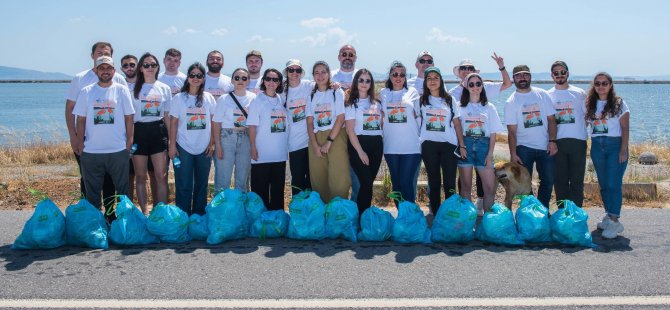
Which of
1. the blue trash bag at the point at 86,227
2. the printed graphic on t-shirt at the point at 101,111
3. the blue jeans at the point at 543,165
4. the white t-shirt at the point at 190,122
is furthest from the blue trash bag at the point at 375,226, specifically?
the printed graphic on t-shirt at the point at 101,111

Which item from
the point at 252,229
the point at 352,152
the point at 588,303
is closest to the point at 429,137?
the point at 352,152

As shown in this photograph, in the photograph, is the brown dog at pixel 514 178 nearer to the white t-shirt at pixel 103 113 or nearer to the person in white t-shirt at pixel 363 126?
the person in white t-shirt at pixel 363 126

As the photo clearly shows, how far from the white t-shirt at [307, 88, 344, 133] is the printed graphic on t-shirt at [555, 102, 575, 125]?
7.30 feet

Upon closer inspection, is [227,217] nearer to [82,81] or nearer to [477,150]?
[82,81]

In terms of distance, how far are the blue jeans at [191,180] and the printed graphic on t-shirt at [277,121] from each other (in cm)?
78

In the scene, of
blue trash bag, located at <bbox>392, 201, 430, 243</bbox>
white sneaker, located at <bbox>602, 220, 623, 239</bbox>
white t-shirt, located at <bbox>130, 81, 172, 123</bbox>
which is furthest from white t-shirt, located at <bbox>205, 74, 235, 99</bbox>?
white sneaker, located at <bbox>602, 220, 623, 239</bbox>

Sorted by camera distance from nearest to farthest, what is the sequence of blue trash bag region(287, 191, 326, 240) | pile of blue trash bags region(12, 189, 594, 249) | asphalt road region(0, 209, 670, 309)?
1. asphalt road region(0, 209, 670, 309)
2. pile of blue trash bags region(12, 189, 594, 249)
3. blue trash bag region(287, 191, 326, 240)

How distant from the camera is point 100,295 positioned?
4133mm

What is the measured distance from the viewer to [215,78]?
22.1 feet

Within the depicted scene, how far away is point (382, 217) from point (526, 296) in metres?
1.71

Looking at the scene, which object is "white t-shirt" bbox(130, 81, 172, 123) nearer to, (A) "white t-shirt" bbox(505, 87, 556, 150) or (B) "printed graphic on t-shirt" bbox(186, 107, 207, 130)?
(B) "printed graphic on t-shirt" bbox(186, 107, 207, 130)

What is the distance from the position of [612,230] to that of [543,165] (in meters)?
0.94

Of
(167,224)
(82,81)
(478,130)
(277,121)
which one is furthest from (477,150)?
(82,81)

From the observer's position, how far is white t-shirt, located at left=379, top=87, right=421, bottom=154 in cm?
600
